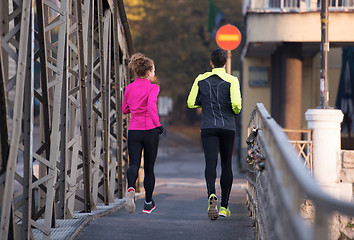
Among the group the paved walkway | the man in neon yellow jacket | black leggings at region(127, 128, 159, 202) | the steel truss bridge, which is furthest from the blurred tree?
the man in neon yellow jacket

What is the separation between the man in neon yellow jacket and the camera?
25.2 ft

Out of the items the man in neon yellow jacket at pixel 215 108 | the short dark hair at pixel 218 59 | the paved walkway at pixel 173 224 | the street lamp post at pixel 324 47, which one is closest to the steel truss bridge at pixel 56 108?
the paved walkway at pixel 173 224

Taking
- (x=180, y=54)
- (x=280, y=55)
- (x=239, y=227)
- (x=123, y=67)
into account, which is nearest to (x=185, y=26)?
(x=180, y=54)

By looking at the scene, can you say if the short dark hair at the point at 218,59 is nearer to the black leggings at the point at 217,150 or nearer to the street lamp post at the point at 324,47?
the black leggings at the point at 217,150

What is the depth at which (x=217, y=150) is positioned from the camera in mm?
7910

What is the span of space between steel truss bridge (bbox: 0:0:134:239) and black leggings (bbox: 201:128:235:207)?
139 cm

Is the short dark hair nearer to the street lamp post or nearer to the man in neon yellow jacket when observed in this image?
the man in neon yellow jacket

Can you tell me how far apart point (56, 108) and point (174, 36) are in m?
40.6

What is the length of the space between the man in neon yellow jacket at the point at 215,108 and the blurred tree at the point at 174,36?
37.6 metres

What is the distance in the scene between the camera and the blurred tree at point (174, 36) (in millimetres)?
46125

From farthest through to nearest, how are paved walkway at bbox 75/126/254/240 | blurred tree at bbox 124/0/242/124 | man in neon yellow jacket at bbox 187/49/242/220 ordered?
blurred tree at bbox 124/0/242/124 < man in neon yellow jacket at bbox 187/49/242/220 < paved walkway at bbox 75/126/254/240

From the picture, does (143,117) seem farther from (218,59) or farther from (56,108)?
(56,108)

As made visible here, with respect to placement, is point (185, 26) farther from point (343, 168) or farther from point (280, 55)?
point (343, 168)

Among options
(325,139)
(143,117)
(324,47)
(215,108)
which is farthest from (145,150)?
(324,47)
